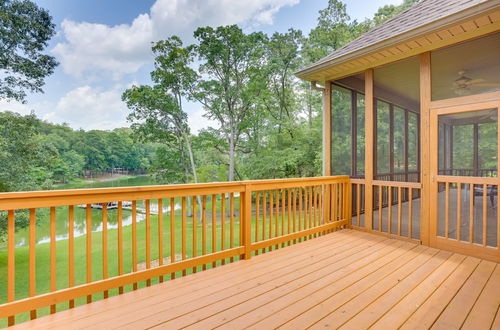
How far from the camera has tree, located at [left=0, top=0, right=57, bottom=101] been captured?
910cm

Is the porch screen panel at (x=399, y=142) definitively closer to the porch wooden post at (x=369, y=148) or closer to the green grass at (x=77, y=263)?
the porch wooden post at (x=369, y=148)

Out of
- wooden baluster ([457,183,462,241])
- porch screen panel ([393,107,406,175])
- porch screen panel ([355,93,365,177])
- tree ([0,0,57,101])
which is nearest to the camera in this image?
wooden baluster ([457,183,462,241])

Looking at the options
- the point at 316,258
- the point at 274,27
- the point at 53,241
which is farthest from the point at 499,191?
the point at 274,27

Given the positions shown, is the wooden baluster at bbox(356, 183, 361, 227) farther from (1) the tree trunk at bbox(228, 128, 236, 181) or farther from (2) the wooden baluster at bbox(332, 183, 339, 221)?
(1) the tree trunk at bbox(228, 128, 236, 181)

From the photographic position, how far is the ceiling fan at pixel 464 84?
10.3 feet

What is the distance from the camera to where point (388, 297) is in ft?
7.27

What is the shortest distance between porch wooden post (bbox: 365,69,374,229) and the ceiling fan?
46.6 inches

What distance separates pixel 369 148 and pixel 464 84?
4.94ft

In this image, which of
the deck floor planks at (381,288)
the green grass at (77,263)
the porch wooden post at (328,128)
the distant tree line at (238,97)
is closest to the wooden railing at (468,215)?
the deck floor planks at (381,288)

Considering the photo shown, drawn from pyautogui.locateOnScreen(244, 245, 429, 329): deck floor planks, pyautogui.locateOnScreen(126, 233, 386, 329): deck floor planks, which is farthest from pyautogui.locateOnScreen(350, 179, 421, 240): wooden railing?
pyautogui.locateOnScreen(244, 245, 429, 329): deck floor planks

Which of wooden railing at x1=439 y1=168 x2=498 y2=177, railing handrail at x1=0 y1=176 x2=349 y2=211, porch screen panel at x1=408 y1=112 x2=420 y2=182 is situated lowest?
railing handrail at x1=0 y1=176 x2=349 y2=211

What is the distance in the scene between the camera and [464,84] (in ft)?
10.7

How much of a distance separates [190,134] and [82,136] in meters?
10.7

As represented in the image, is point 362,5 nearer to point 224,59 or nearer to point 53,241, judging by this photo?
point 224,59
